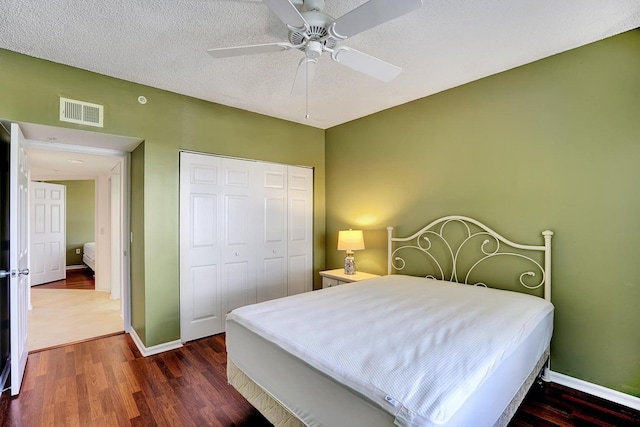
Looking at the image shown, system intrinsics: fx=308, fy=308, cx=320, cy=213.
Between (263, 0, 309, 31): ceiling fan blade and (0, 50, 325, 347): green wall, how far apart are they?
78.8 inches

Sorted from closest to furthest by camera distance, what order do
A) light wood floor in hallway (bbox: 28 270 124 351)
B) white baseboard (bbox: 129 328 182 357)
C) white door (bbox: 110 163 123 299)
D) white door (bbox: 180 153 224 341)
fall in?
white baseboard (bbox: 129 328 182 357) → white door (bbox: 180 153 224 341) → light wood floor in hallway (bbox: 28 270 124 351) → white door (bbox: 110 163 123 299)

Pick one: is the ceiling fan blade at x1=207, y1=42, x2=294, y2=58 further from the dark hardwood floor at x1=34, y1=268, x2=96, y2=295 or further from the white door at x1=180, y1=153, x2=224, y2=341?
the dark hardwood floor at x1=34, y1=268, x2=96, y2=295

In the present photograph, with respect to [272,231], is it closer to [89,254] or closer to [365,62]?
[365,62]

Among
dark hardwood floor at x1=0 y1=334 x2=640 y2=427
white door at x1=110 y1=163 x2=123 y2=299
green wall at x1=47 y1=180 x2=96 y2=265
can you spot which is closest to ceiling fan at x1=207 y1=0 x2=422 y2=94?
dark hardwood floor at x1=0 y1=334 x2=640 y2=427

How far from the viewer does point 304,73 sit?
7.72ft

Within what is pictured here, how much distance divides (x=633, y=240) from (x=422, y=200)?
5.35 ft

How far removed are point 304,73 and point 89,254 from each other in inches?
290

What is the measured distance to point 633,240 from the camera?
2.14 m

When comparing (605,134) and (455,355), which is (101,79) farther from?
(605,134)

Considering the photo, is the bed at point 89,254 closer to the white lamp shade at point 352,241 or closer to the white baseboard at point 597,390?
the white lamp shade at point 352,241

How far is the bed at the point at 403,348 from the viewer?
3.94ft

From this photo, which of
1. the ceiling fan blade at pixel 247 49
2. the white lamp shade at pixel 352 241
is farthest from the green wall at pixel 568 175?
the ceiling fan blade at pixel 247 49

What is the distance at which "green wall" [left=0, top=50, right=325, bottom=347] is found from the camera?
8.04ft

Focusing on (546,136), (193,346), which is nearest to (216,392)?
(193,346)
